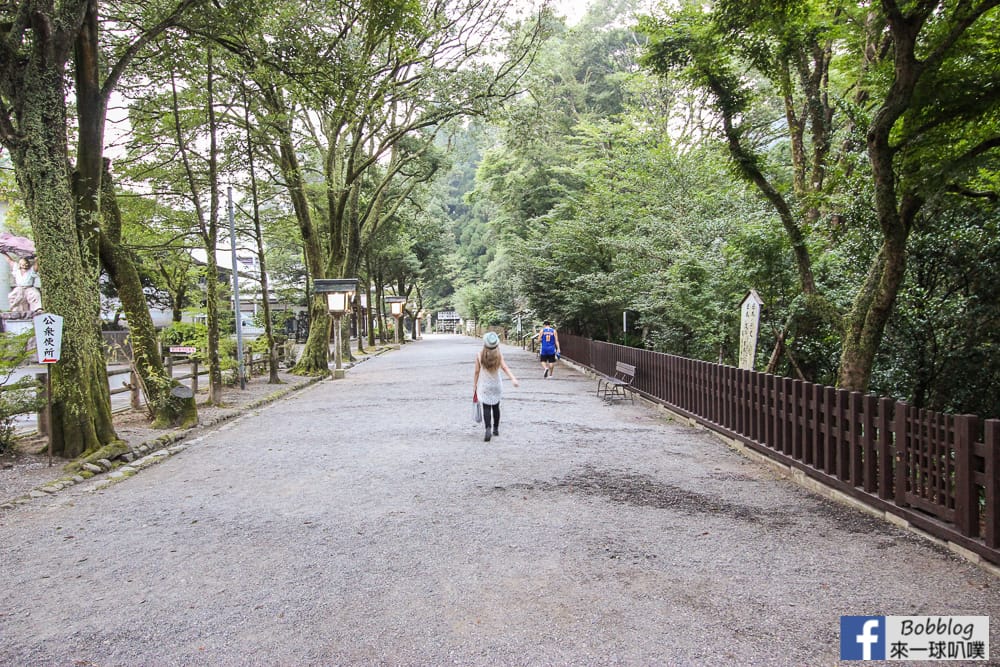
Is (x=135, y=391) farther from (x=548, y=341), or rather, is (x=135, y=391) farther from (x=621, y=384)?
(x=548, y=341)

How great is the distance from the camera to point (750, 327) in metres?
8.35

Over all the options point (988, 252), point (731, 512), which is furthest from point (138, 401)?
point (988, 252)

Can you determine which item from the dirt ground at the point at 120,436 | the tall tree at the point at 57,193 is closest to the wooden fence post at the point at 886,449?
the dirt ground at the point at 120,436

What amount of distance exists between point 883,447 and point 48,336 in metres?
9.13

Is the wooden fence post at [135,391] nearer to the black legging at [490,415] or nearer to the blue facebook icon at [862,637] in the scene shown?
the black legging at [490,415]

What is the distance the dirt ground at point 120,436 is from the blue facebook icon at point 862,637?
24.1 feet

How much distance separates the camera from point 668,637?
3.12m

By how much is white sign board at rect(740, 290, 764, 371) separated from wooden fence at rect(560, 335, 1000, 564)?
28cm

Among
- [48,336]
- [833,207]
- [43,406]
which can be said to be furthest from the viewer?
[833,207]

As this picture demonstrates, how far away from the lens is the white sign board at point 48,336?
727 centimetres

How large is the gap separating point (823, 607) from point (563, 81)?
34722 mm

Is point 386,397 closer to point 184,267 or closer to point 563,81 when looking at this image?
point 184,267

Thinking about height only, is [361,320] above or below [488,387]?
above

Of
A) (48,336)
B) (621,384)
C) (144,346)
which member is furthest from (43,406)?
(621,384)
